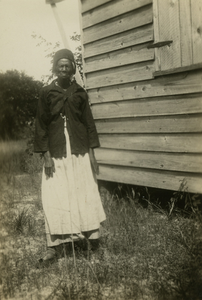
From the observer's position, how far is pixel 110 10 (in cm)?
455

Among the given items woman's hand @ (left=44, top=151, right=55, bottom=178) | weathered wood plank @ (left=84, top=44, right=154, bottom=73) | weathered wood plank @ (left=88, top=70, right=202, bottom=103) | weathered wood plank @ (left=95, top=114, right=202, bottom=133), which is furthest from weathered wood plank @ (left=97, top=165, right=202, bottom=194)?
woman's hand @ (left=44, top=151, right=55, bottom=178)

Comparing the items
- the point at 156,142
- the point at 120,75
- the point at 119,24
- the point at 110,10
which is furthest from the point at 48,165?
the point at 110,10

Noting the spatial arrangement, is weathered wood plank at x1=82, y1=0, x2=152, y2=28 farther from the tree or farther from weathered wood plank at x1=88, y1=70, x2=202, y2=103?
the tree

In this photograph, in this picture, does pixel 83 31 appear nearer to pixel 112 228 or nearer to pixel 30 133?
pixel 112 228

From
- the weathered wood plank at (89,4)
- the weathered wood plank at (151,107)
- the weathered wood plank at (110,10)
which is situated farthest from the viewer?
the weathered wood plank at (89,4)

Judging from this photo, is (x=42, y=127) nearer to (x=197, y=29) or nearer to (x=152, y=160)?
(x=152, y=160)

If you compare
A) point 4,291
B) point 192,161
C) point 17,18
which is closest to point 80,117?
point 17,18

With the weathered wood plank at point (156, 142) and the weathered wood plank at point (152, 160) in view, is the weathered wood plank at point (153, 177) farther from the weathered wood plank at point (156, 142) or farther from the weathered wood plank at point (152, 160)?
the weathered wood plank at point (156, 142)

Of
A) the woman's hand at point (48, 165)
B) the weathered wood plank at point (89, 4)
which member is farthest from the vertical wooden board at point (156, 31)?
the woman's hand at point (48, 165)

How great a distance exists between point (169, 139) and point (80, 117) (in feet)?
3.81

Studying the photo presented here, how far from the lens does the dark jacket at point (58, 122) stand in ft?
10.3

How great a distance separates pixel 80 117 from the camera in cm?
330

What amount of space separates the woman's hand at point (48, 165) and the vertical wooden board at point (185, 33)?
1779 mm

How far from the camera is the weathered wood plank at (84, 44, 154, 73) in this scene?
412 centimetres
